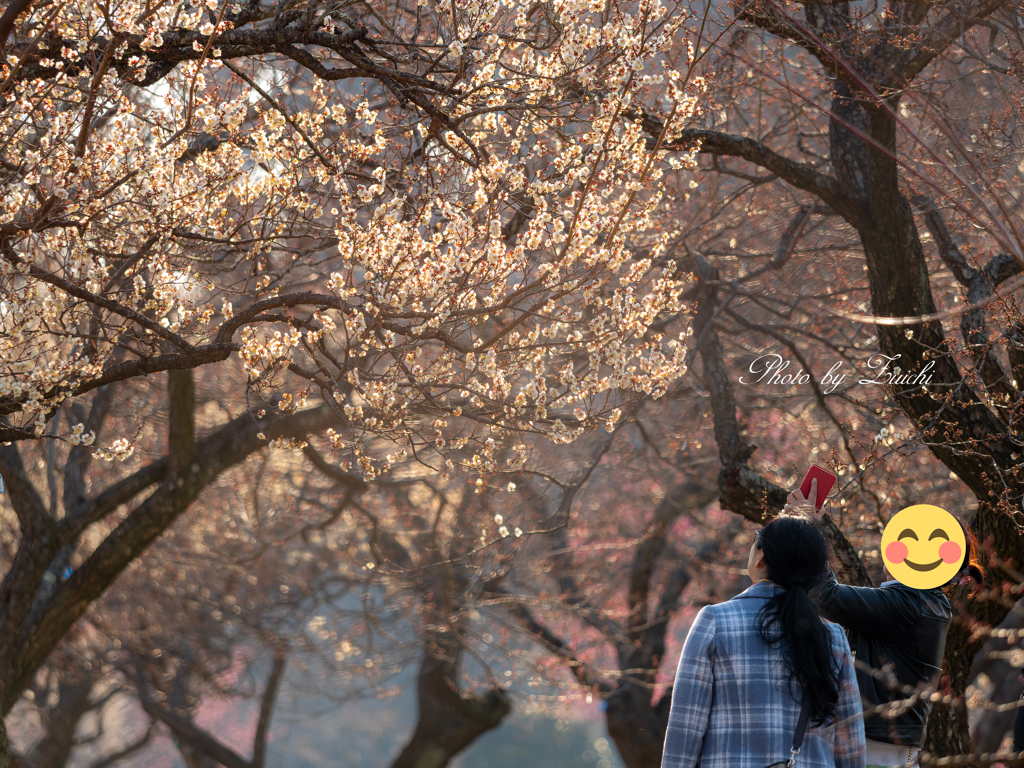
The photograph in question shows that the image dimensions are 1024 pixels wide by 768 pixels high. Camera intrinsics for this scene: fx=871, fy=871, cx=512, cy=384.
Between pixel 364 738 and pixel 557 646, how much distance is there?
20602 mm

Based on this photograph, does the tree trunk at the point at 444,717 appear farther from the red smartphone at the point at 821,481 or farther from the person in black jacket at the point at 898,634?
the red smartphone at the point at 821,481

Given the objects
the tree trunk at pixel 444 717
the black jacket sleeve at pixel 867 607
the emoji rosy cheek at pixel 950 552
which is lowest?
the tree trunk at pixel 444 717

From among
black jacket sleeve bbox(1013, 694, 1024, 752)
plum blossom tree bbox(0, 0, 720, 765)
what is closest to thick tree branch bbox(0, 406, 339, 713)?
plum blossom tree bbox(0, 0, 720, 765)

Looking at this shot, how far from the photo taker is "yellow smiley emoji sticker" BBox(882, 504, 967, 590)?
3.21m

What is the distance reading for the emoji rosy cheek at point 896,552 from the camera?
3.28m

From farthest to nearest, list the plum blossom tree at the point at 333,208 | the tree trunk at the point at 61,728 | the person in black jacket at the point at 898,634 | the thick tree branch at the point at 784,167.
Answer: the tree trunk at the point at 61,728 < the thick tree branch at the point at 784,167 < the plum blossom tree at the point at 333,208 < the person in black jacket at the point at 898,634

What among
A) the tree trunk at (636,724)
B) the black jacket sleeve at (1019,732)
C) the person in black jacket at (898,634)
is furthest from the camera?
the tree trunk at (636,724)

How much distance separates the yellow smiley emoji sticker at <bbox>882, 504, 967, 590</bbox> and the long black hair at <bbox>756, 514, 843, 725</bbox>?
83cm

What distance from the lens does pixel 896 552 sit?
3.30m

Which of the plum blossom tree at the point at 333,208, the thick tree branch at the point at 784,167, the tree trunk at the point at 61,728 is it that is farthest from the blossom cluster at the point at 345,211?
Result: the tree trunk at the point at 61,728

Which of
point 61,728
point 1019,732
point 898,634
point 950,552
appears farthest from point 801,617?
point 61,728

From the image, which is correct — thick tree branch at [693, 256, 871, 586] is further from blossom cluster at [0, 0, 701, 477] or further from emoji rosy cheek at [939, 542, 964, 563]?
emoji rosy cheek at [939, 542, 964, 563]

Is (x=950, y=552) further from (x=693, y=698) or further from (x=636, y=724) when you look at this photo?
(x=636, y=724)

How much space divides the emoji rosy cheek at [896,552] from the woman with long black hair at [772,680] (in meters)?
0.79
